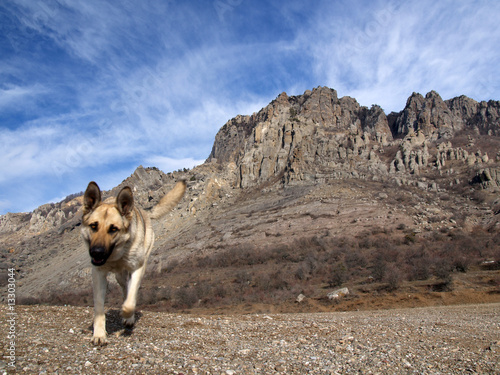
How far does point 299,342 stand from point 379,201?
49608 millimetres

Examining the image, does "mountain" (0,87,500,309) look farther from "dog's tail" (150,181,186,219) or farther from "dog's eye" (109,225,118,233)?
"dog's eye" (109,225,118,233)

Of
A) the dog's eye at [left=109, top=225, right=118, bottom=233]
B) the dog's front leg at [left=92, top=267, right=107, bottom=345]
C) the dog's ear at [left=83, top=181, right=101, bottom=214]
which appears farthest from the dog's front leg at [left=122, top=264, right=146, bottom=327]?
the dog's ear at [left=83, top=181, right=101, bottom=214]

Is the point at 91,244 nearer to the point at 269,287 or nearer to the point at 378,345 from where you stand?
the point at 378,345

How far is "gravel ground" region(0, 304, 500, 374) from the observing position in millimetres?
3408

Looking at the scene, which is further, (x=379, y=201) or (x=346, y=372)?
(x=379, y=201)

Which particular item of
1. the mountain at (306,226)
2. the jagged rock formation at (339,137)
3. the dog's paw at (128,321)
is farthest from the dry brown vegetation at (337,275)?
the jagged rock formation at (339,137)

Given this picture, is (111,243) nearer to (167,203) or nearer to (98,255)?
(98,255)

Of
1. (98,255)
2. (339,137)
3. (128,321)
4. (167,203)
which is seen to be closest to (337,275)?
(167,203)

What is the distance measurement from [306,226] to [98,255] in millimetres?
41738

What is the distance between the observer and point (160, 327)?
5.60m

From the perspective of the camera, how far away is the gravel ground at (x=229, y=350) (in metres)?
3.41

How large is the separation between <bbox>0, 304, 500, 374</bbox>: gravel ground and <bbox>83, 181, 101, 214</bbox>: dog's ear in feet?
5.67

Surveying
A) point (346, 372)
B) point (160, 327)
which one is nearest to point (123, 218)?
point (160, 327)

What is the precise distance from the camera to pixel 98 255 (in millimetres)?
3551
